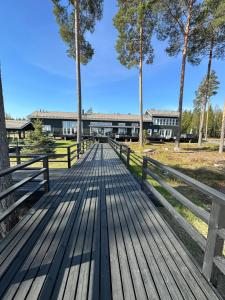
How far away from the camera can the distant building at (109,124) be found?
29953 millimetres

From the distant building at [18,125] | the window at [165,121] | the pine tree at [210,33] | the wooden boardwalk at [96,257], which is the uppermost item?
the pine tree at [210,33]

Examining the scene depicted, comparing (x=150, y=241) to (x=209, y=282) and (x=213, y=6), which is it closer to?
(x=209, y=282)

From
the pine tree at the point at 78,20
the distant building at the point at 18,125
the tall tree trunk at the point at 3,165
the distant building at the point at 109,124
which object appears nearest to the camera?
the tall tree trunk at the point at 3,165

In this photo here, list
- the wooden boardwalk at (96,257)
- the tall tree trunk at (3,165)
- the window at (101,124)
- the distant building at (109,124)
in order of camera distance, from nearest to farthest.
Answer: the wooden boardwalk at (96,257), the tall tree trunk at (3,165), the distant building at (109,124), the window at (101,124)

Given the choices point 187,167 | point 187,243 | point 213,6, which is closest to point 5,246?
point 187,243

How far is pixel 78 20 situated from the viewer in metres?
10.5

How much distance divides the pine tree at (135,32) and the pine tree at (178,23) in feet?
3.19

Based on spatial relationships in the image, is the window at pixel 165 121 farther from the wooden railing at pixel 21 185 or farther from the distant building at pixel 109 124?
the wooden railing at pixel 21 185

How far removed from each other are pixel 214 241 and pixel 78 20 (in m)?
13.4

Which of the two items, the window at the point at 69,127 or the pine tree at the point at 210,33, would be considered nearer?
the pine tree at the point at 210,33

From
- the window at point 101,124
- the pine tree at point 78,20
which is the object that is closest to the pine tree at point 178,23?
the pine tree at point 78,20

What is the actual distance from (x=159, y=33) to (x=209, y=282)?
16438 mm

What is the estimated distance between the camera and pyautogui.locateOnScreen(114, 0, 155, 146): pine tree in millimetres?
12692

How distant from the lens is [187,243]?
9.25 ft
